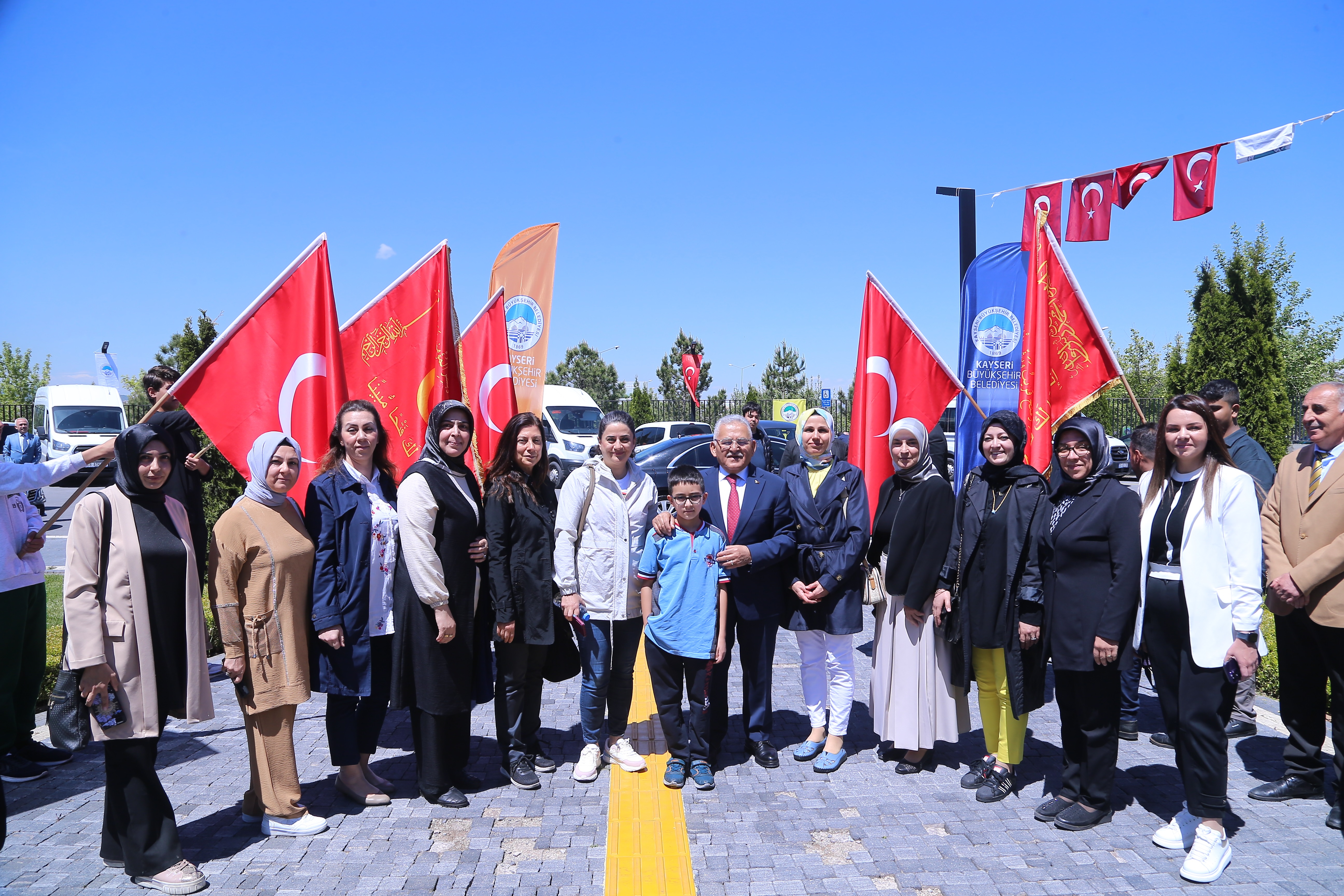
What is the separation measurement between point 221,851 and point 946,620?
3705 millimetres

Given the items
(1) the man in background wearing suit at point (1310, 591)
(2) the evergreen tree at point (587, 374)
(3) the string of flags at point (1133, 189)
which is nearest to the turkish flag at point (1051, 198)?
(3) the string of flags at point (1133, 189)

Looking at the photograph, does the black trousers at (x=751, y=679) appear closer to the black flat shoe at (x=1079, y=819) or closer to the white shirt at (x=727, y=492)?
the white shirt at (x=727, y=492)

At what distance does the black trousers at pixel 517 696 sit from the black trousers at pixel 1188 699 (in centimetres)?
299

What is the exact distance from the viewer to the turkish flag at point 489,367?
6625mm

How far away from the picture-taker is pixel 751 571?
4.51 meters

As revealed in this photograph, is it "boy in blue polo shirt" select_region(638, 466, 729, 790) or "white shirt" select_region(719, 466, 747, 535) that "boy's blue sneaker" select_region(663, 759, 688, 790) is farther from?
"white shirt" select_region(719, 466, 747, 535)

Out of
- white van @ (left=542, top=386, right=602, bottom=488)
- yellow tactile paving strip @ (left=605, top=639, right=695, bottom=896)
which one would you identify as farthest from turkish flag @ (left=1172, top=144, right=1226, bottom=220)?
white van @ (left=542, top=386, right=602, bottom=488)

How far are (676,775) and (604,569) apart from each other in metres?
1.16

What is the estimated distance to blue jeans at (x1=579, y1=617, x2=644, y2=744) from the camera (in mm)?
4414

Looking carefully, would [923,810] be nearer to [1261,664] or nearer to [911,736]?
[911,736]

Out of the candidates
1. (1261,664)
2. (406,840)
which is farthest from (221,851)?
(1261,664)

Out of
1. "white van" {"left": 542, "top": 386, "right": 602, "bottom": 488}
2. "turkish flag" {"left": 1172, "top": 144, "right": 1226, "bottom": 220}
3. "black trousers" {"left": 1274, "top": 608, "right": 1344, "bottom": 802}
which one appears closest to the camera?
"black trousers" {"left": 1274, "top": 608, "right": 1344, "bottom": 802}

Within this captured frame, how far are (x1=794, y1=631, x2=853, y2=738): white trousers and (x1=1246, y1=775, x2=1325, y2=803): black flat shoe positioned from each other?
6.86ft

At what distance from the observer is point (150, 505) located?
340 cm
